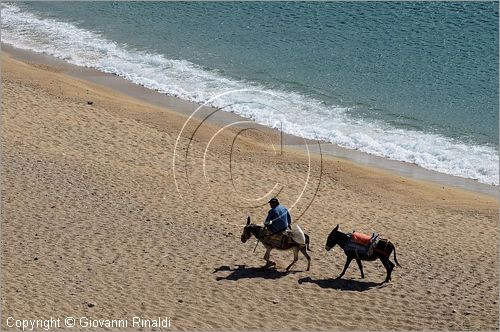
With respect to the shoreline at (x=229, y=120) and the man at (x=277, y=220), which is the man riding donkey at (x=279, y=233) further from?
the shoreline at (x=229, y=120)

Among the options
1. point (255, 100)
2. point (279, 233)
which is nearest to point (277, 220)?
point (279, 233)

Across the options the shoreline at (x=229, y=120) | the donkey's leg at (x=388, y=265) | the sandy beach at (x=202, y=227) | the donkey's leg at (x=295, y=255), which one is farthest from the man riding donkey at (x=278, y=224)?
the shoreline at (x=229, y=120)

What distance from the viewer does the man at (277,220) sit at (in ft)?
57.8

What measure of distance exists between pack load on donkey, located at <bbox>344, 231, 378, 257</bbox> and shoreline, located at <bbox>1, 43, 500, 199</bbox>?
998 centimetres

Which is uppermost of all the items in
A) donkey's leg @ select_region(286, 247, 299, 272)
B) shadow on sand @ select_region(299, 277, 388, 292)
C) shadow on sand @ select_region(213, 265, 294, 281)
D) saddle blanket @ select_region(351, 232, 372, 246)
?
saddle blanket @ select_region(351, 232, 372, 246)

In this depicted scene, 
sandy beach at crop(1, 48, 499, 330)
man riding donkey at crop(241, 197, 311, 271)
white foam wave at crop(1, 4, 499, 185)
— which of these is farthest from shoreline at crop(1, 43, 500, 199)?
man riding donkey at crop(241, 197, 311, 271)

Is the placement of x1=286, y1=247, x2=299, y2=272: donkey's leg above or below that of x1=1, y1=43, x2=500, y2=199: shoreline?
below

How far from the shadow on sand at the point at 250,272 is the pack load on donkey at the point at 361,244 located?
4.53ft

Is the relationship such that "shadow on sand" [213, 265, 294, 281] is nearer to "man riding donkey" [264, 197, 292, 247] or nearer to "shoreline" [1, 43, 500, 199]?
"man riding donkey" [264, 197, 292, 247]

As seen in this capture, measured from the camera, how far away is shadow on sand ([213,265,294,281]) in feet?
58.7

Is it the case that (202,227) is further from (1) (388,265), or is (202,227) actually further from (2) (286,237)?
(1) (388,265)

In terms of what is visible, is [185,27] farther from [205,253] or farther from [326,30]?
[205,253]

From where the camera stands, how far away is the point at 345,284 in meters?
17.8

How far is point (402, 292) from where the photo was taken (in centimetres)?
1755
